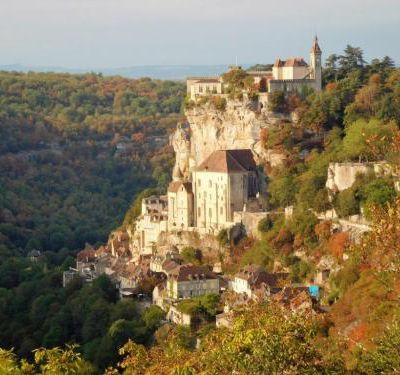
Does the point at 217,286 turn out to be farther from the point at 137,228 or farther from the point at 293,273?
the point at 137,228

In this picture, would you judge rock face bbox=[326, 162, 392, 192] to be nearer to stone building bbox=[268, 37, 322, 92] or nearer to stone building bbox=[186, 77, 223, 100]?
stone building bbox=[268, 37, 322, 92]

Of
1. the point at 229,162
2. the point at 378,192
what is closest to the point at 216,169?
the point at 229,162

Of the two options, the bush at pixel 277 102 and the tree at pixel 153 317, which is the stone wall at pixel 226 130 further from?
the tree at pixel 153 317

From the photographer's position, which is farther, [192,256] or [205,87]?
[205,87]

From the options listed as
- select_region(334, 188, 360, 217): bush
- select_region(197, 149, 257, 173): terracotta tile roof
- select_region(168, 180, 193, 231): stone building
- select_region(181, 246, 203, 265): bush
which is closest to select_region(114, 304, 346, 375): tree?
select_region(334, 188, 360, 217): bush

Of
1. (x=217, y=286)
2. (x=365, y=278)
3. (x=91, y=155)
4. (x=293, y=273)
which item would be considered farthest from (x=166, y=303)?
(x=91, y=155)

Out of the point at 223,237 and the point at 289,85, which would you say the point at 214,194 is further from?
the point at 289,85
